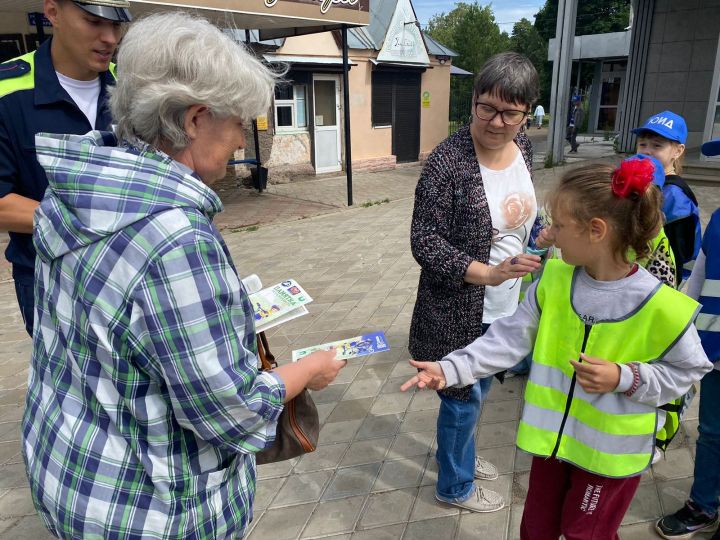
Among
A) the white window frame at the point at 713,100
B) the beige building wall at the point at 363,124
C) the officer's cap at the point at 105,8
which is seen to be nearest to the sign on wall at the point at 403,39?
the beige building wall at the point at 363,124

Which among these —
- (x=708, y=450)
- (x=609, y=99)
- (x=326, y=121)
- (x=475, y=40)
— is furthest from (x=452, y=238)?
(x=475, y=40)

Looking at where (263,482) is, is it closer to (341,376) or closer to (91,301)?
(341,376)

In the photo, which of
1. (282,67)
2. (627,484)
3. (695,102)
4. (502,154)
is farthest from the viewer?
(695,102)

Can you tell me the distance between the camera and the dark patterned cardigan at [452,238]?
6.55 ft

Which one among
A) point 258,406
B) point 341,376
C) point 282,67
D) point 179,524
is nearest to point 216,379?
point 258,406

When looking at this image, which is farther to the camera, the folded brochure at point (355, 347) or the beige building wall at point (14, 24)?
the beige building wall at point (14, 24)

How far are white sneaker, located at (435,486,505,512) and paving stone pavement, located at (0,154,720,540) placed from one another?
31mm

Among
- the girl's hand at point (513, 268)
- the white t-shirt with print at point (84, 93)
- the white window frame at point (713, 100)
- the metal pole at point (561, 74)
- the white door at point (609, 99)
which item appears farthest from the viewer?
the white door at point (609, 99)

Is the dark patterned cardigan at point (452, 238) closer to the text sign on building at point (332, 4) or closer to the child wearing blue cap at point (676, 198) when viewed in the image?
the child wearing blue cap at point (676, 198)

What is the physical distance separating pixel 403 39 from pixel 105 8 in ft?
42.5

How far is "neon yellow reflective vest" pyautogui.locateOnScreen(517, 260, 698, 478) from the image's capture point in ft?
4.99

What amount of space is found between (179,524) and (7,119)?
1610mm

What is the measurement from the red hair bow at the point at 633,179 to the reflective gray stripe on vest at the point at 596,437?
703 mm

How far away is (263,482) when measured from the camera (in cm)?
272
